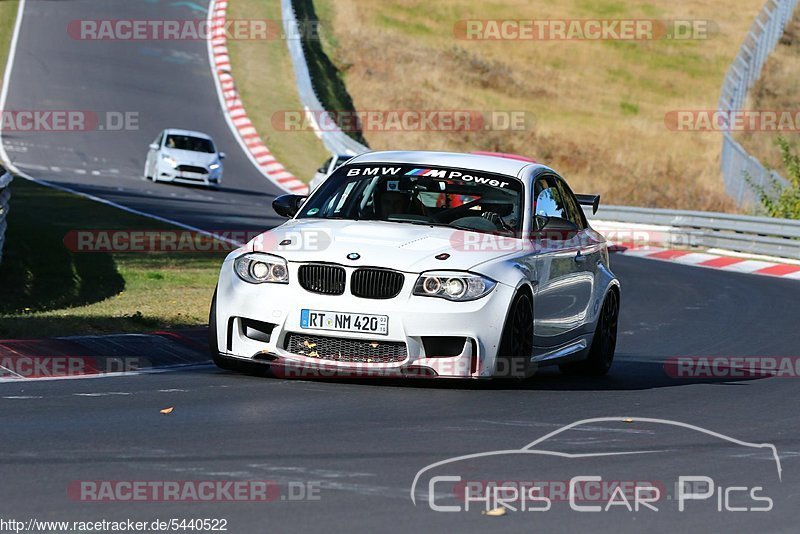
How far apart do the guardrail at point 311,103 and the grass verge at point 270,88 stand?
0.95 ft

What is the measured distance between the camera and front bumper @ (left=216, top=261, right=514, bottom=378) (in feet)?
29.2

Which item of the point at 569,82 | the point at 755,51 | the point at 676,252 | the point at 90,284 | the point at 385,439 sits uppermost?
the point at 755,51

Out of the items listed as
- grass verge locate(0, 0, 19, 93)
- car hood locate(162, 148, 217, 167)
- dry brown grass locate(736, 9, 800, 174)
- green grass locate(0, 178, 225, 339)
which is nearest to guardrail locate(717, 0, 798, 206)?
dry brown grass locate(736, 9, 800, 174)

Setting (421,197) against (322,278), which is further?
(421,197)

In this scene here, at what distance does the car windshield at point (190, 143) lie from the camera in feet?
113

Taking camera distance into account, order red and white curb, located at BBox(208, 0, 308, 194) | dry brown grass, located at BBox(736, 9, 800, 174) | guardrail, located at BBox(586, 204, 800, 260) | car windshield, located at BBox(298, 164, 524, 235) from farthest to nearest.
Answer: dry brown grass, located at BBox(736, 9, 800, 174)
red and white curb, located at BBox(208, 0, 308, 194)
guardrail, located at BBox(586, 204, 800, 260)
car windshield, located at BBox(298, 164, 524, 235)

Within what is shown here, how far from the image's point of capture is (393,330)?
889 cm

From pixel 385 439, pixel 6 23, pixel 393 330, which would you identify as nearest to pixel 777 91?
pixel 6 23

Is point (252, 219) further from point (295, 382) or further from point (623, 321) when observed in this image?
point (295, 382)

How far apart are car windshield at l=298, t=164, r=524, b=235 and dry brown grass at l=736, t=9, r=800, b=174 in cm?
3617

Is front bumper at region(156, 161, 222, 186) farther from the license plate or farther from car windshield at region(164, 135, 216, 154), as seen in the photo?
the license plate

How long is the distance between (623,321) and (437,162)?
5967 millimetres

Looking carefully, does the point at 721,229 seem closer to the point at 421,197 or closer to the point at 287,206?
the point at 421,197

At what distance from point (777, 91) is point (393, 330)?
42.5 metres
